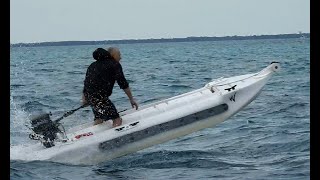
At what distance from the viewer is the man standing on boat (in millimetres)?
8578

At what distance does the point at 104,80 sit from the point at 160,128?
111cm

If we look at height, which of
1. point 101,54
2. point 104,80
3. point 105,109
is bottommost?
point 105,109

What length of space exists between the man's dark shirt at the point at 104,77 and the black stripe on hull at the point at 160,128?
0.67 metres

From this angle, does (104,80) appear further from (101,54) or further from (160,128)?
(160,128)

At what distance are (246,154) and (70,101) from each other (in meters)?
8.60

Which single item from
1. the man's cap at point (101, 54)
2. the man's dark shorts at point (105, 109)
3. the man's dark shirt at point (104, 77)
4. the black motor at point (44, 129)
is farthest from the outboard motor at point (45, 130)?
the man's cap at point (101, 54)

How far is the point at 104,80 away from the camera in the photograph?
8641mm

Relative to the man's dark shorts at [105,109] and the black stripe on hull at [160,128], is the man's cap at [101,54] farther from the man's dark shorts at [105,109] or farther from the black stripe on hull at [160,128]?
the black stripe on hull at [160,128]

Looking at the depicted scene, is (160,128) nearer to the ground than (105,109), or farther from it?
nearer to the ground

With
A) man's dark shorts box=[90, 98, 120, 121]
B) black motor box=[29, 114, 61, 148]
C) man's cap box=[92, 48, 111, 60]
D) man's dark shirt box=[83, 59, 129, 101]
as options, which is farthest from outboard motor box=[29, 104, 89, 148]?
man's cap box=[92, 48, 111, 60]

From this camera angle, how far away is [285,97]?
51.9 feet

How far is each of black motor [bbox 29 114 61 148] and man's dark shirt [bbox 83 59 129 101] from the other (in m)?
0.69

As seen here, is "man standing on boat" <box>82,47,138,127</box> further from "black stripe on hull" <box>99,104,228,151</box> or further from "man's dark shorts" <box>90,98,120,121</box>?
"black stripe on hull" <box>99,104,228,151</box>

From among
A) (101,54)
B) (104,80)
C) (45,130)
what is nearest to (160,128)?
(104,80)
